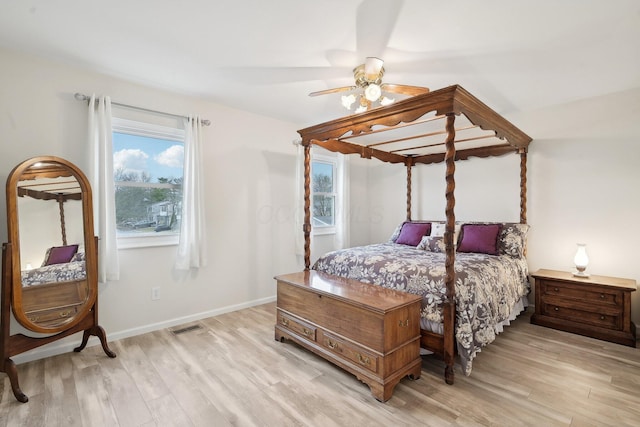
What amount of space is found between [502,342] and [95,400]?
3180 mm

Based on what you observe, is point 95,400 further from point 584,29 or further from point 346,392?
point 584,29

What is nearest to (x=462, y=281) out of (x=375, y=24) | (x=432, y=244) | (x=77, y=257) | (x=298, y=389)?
(x=432, y=244)

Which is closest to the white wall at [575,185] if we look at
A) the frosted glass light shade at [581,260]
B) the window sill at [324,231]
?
the frosted glass light shade at [581,260]

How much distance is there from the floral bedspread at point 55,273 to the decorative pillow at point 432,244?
333cm

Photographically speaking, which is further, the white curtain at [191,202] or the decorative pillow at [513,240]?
the decorative pillow at [513,240]

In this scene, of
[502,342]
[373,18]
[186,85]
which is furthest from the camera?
[186,85]

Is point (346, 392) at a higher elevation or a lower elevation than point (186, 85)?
lower

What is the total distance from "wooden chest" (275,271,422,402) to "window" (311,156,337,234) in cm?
208

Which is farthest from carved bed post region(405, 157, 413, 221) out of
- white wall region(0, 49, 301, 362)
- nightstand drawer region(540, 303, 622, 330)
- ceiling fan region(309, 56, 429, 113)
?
ceiling fan region(309, 56, 429, 113)

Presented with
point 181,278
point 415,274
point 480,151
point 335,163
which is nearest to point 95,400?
point 181,278

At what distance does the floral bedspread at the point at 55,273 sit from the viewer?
2244 millimetres

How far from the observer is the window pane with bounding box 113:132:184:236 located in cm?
300

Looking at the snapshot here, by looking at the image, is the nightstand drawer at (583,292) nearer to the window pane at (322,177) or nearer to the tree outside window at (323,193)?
the tree outside window at (323,193)

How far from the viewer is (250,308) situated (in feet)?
12.4
